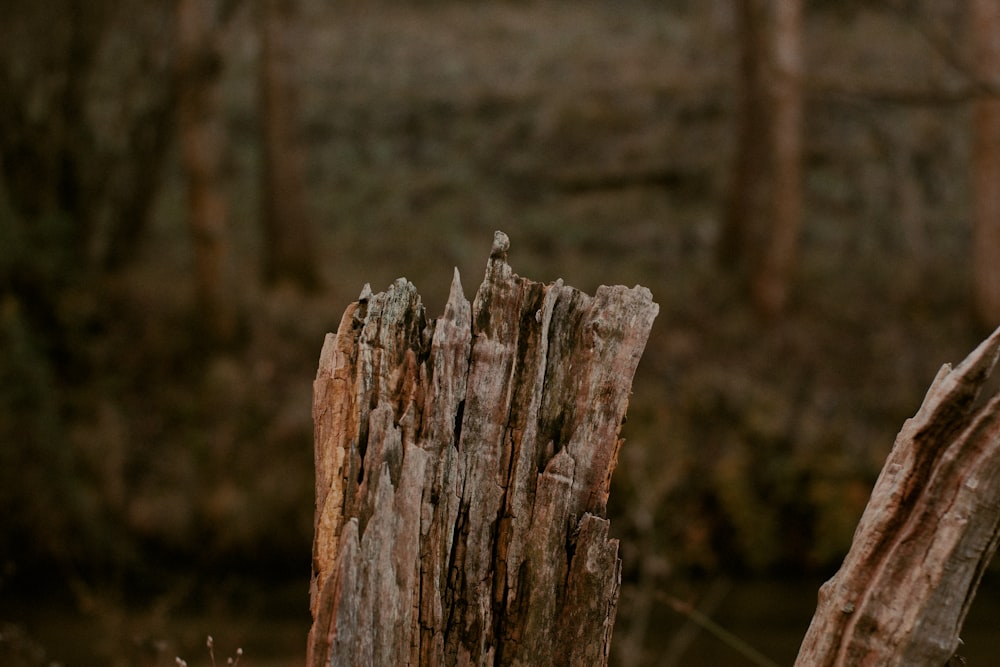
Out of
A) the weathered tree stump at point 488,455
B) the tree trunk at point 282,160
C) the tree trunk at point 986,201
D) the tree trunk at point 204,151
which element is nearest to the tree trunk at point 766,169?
the tree trunk at point 986,201

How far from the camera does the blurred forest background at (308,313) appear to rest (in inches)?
328

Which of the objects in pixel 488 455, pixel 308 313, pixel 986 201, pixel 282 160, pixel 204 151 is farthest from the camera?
pixel 282 160

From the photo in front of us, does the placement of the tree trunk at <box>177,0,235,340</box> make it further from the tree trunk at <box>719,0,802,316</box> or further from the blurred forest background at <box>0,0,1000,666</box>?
the tree trunk at <box>719,0,802,316</box>

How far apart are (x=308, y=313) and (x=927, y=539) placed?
34.2 ft

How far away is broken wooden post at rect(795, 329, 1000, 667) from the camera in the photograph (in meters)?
1.86

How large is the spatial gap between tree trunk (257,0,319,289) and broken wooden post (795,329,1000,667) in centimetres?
1132

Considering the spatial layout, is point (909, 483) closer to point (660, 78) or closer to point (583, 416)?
point (583, 416)

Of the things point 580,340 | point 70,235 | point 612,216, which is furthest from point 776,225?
point 580,340

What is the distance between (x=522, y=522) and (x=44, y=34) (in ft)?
30.7

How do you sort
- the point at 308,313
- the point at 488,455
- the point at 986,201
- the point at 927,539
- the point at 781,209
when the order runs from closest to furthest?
the point at 927,539, the point at 488,455, the point at 986,201, the point at 308,313, the point at 781,209

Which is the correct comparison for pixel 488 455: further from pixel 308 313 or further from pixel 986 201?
pixel 986 201

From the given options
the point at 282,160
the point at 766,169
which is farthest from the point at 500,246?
the point at 766,169

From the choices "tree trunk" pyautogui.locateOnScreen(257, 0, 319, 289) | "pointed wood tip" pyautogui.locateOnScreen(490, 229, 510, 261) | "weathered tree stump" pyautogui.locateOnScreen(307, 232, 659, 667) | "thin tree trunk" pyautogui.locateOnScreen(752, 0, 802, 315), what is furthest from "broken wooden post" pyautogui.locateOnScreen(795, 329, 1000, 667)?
"tree trunk" pyautogui.locateOnScreen(257, 0, 319, 289)

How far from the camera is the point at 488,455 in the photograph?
2168 millimetres
